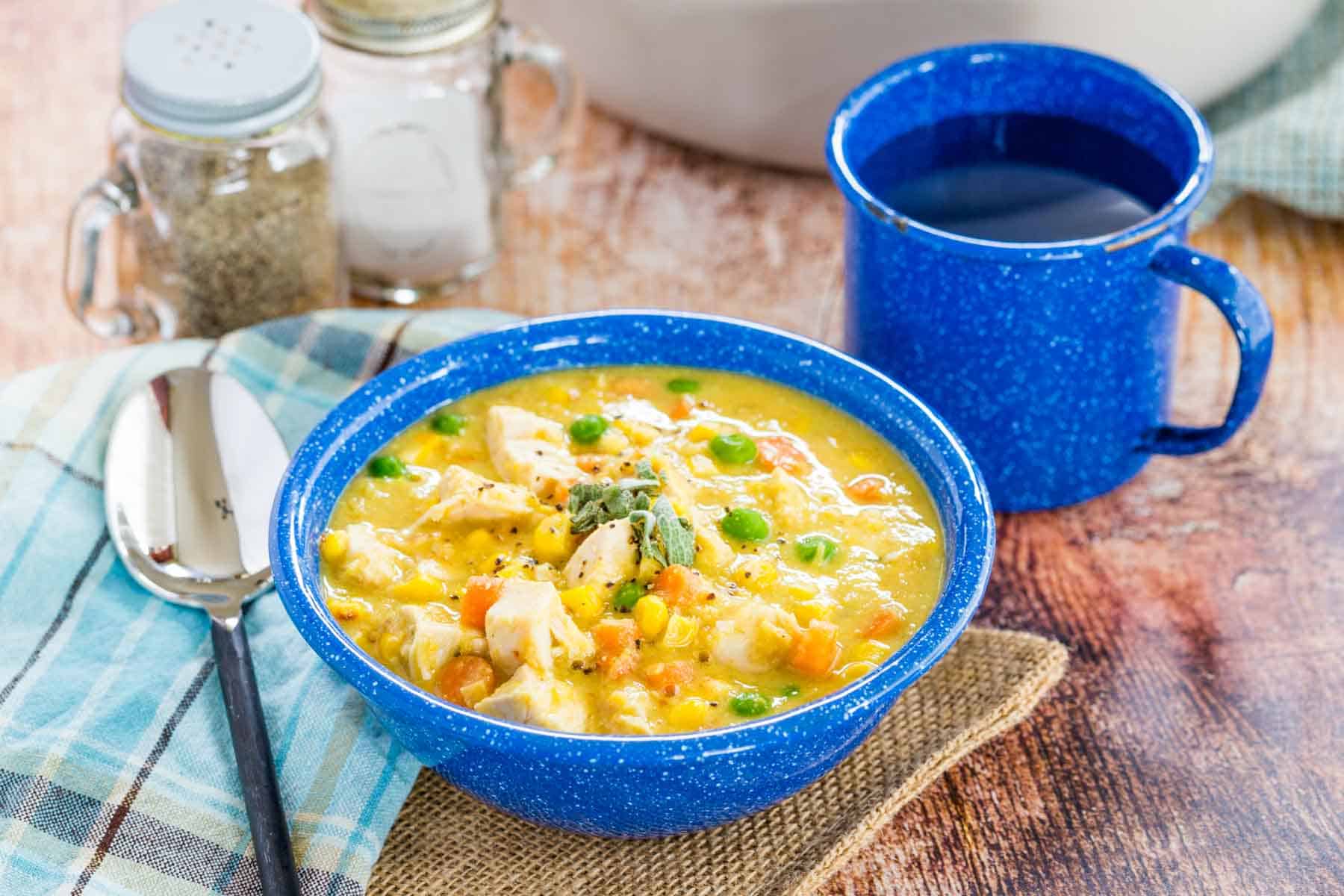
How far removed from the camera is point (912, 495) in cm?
254

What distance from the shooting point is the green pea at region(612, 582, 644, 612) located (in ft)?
7.55

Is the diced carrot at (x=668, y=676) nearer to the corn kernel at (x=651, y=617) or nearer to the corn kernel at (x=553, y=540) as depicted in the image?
the corn kernel at (x=651, y=617)

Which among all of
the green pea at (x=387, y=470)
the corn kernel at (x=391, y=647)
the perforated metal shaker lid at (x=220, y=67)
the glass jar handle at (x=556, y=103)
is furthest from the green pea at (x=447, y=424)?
the glass jar handle at (x=556, y=103)

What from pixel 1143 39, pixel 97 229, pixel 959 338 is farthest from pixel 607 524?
pixel 1143 39

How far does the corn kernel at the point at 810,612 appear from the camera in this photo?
230 cm

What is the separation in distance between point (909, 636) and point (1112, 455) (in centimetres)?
85

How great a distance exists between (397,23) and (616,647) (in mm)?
1518

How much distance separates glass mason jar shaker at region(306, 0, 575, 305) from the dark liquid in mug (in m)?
0.85

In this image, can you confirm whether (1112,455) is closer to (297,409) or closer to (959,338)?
(959,338)

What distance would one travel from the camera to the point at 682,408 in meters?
2.71

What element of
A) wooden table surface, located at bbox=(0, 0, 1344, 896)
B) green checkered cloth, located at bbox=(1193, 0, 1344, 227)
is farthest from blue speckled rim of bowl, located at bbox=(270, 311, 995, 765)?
green checkered cloth, located at bbox=(1193, 0, 1344, 227)

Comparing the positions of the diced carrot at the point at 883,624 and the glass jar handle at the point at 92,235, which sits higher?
the diced carrot at the point at 883,624

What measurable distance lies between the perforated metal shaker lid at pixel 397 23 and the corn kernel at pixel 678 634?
4.86 feet

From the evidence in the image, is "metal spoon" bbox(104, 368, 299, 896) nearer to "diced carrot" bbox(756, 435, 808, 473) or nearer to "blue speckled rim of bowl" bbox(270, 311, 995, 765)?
"blue speckled rim of bowl" bbox(270, 311, 995, 765)
